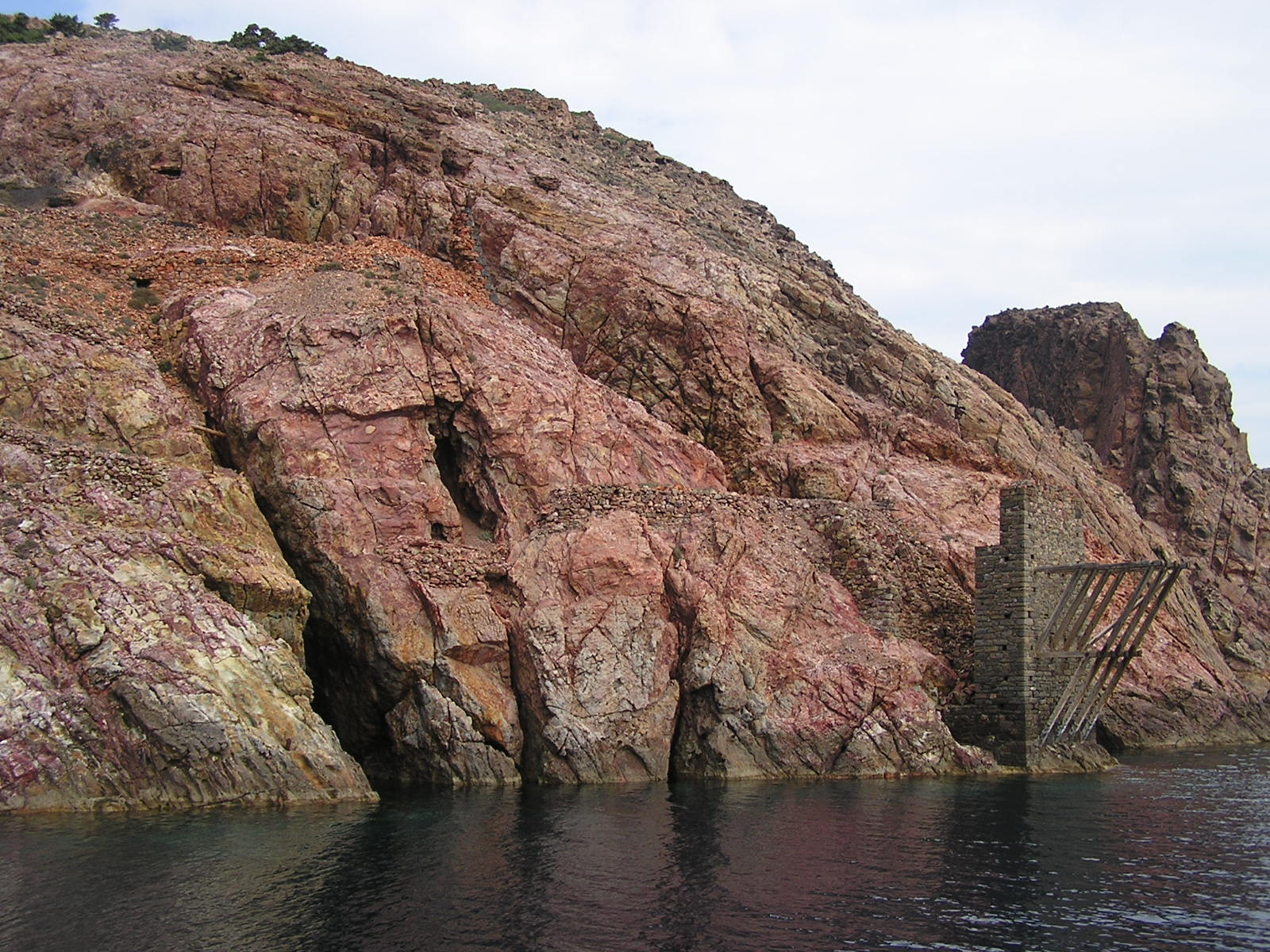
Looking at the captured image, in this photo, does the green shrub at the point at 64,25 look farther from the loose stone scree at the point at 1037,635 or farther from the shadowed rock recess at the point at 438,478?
the loose stone scree at the point at 1037,635

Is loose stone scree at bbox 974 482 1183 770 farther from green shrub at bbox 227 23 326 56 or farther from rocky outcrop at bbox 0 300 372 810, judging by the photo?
green shrub at bbox 227 23 326 56

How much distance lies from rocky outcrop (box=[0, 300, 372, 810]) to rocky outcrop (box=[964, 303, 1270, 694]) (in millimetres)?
44498

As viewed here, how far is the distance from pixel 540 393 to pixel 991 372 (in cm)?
5461

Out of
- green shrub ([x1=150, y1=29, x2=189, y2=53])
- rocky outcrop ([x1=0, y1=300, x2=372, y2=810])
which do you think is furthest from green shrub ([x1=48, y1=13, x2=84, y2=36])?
rocky outcrop ([x1=0, y1=300, x2=372, y2=810])

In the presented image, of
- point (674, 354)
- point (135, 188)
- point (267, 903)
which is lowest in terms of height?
point (267, 903)

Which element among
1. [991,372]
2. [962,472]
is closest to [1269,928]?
[962,472]

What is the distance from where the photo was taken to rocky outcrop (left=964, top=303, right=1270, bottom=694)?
57.5m

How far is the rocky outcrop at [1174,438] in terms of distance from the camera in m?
57.5

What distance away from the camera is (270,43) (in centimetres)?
6125

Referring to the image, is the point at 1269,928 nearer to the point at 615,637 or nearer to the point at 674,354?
the point at 615,637

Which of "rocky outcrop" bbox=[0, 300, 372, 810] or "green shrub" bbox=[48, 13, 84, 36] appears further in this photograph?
"green shrub" bbox=[48, 13, 84, 36]

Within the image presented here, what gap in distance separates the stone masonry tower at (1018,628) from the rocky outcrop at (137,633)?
17.8m

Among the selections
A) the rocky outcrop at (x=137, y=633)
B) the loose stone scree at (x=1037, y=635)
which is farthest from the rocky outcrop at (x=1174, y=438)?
the rocky outcrop at (x=137, y=633)

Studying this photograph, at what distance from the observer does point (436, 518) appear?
30.5 m
